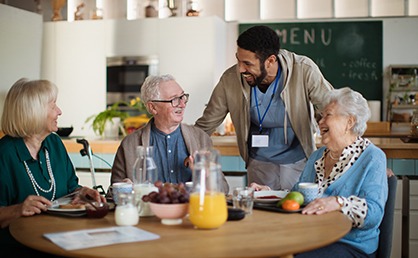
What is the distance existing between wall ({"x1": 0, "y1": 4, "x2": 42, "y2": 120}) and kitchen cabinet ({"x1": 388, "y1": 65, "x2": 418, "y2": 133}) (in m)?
4.17

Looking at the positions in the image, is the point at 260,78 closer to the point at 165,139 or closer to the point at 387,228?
the point at 165,139

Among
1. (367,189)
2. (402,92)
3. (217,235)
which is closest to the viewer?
(217,235)

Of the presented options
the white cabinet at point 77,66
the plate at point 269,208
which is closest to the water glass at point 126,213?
the plate at point 269,208

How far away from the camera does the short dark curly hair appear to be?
127 inches

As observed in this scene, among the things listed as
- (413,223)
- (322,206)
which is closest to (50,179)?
(322,206)

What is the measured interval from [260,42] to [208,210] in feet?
4.67

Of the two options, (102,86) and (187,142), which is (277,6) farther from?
(187,142)

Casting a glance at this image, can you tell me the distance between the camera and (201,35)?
7074 millimetres

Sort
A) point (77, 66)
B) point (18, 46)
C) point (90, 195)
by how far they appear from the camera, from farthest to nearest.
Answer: point (77, 66), point (18, 46), point (90, 195)

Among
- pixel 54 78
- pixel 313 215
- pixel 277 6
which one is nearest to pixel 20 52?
pixel 54 78

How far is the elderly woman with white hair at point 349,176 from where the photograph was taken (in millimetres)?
2449

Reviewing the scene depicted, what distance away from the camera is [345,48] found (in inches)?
301

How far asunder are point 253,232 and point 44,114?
3.80ft

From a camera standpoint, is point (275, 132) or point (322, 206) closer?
point (322, 206)
